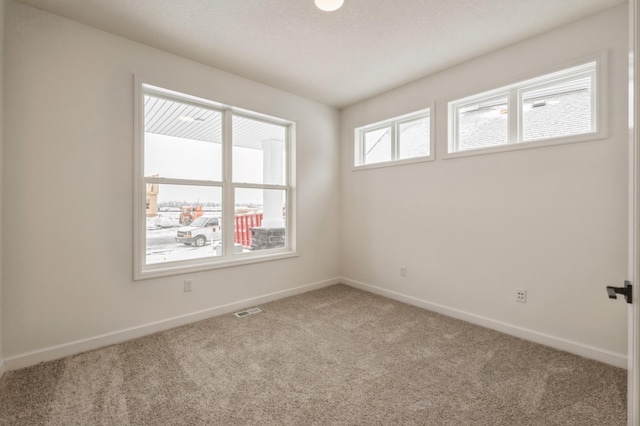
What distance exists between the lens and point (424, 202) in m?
3.38

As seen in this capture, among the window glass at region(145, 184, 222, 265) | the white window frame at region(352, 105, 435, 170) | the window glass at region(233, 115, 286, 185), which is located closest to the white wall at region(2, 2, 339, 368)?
the window glass at region(145, 184, 222, 265)

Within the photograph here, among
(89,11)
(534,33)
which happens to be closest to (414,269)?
(534,33)

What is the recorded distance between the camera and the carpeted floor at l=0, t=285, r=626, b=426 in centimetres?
168

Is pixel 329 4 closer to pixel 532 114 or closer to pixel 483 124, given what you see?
pixel 483 124

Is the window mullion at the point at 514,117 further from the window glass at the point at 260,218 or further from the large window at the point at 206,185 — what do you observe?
the window glass at the point at 260,218

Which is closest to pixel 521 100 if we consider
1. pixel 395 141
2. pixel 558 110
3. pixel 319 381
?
pixel 558 110

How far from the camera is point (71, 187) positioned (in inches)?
92.7

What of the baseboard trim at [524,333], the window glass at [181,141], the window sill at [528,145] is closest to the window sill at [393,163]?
the window sill at [528,145]

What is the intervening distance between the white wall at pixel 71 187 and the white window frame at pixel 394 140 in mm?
2158

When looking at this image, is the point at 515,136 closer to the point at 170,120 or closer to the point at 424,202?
the point at 424,202

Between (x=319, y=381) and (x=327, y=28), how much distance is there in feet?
9.03

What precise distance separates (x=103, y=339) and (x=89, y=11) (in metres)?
2.65

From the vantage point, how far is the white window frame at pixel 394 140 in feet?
10.8

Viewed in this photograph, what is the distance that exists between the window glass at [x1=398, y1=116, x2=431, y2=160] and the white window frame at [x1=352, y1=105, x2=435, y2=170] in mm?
39
